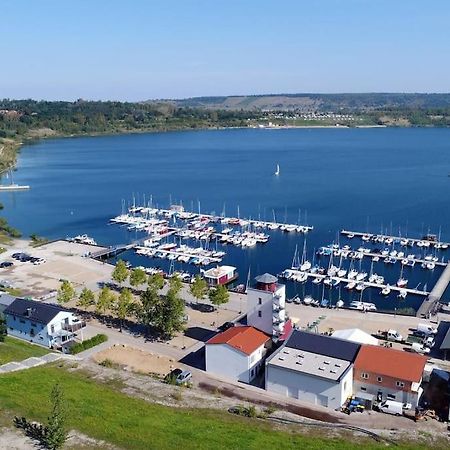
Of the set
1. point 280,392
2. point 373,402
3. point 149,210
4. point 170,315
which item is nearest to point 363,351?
point 373,402

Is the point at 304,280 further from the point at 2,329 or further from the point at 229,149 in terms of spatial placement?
the point at 229,149

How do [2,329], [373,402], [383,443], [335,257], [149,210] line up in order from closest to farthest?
[383,443]
[373,402]
[2,329]
[335,257]
[149,210]

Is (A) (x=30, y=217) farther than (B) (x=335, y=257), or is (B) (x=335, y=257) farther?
(A) (x=30, y=217)

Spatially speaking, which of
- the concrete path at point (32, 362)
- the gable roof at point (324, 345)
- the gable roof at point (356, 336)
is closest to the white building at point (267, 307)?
the gable roof at point (324, 345)

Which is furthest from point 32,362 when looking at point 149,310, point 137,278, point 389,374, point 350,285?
point 350,285

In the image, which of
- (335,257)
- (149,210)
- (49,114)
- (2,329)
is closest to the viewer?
(2,329)
